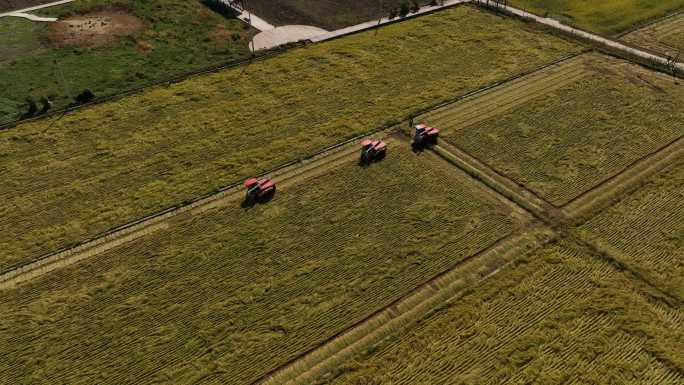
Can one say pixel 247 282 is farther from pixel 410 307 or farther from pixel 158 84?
pixel 158 84

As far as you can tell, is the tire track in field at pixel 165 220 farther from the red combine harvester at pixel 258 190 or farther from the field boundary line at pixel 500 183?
the field boundary line at pixel 500 183

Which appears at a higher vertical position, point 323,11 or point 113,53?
point 323,11

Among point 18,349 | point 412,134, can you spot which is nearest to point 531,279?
point 412,134

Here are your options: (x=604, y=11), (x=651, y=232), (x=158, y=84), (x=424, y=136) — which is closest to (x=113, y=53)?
(x=158, y=84)

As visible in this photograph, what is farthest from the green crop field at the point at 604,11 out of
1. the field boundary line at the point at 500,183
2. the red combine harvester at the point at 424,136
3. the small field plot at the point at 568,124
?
the field boundary line at the point at 500,183

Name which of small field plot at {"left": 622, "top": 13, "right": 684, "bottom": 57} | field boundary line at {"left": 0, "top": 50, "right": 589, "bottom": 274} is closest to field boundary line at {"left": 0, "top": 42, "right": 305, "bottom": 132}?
field boundary line at {"left": 0, "top": 50, "right": 589, "bottom": 274}

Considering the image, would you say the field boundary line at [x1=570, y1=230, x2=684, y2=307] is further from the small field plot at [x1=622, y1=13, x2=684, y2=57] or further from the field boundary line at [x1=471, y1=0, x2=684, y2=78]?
the small field plot at [x1=622, y1=13, x2=684, y2=57]
